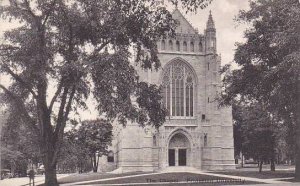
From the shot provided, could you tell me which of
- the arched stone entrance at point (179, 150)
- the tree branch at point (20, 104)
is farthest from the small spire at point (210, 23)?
the tree branch at point (20, 104)

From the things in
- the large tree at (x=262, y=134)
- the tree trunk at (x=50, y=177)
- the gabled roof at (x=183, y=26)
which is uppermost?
the gabled roof at (x=183, y=26)

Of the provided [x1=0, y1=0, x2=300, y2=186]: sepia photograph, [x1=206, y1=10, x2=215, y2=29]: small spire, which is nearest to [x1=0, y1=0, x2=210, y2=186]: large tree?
[x1=0, y1=0, x2=300, y2=186]: sepia photograph

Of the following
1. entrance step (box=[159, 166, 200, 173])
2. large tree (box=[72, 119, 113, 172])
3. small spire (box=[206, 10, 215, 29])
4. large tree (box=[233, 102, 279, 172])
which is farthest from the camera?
large tree (box=[72, 119, 113, 172])

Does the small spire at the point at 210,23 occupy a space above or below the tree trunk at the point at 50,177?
above

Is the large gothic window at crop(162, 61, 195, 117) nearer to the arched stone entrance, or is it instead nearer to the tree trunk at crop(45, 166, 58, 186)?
the arched stone entrance

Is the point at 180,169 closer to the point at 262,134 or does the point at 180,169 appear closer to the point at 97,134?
the point at 262,134

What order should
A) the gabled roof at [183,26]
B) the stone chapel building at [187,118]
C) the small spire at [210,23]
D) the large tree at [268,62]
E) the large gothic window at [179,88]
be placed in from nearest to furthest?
the large tree at [268,62]
the stone chapel building at [187,118]
the large gothic window at [179,88]
the small spire at [210,23]
the gabled roof at [183,26]

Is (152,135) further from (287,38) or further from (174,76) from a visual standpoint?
(287,38)

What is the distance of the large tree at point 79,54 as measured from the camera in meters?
19.0

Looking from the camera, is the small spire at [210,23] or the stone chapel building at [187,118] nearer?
the stone chapel building at [187,118]

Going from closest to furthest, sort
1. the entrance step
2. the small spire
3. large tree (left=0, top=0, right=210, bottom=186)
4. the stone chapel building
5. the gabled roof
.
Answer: large tree (left=0, top=0, right=210, bottom=186), the entrance step, the stone chapel building, the small spire, the gabled roof

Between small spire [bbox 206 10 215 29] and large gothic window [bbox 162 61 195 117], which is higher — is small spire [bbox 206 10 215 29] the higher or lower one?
the higher one

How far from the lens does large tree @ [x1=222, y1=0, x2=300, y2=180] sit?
Result: 25.7m

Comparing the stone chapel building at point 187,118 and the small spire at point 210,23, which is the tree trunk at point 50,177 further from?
the small spire at point 210,23
